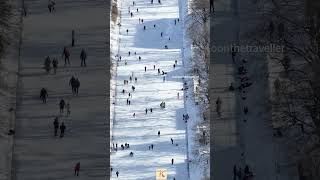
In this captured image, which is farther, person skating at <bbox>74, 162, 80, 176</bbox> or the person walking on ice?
the person walking on ice

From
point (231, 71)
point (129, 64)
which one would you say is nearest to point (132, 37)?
→ point (129, 64)

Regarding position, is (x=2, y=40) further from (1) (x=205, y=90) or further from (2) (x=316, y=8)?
(2) (x=316, y=8)

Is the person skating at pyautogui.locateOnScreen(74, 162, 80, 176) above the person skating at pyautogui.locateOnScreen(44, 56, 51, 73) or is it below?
below

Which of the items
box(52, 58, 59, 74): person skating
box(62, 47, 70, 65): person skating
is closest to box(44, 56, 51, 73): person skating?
box(52, 58, 59, 74): person skating

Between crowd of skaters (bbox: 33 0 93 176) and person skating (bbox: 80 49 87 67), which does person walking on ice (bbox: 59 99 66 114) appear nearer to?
crowd of skaters (bbox: 33 0 93 176)

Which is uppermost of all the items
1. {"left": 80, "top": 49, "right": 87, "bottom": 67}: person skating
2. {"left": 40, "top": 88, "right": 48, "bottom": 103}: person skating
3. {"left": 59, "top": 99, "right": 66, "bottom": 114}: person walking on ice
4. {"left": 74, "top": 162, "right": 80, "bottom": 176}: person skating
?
{"left": 80, "top": 49, "right": 87, "bottom": 67}: person skating

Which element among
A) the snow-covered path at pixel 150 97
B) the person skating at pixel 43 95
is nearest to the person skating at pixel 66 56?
the snow-covered path at pixel 150 97

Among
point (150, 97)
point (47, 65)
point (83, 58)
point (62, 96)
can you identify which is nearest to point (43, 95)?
point (62, 96)
